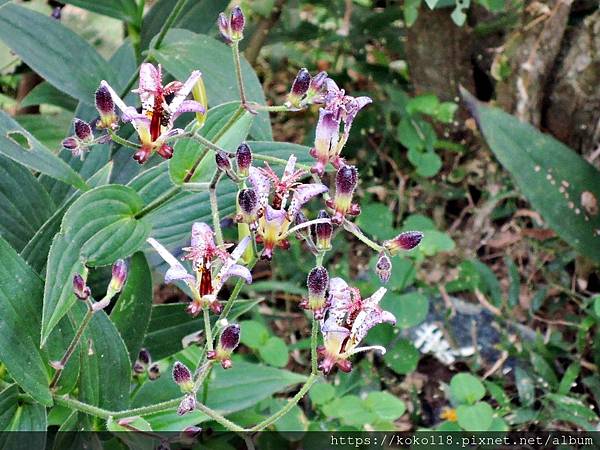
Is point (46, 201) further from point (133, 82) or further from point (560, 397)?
point (560, 397)

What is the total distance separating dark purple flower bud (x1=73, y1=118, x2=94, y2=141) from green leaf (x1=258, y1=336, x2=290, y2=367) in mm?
587

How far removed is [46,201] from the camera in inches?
43.1

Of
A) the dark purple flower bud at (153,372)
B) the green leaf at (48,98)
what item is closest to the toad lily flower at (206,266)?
the dark purple flower bud at (153,372)

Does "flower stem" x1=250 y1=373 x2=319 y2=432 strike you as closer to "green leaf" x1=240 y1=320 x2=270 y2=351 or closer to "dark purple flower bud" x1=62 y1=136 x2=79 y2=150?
"dark purple flower bud" x1=62 y1=136 x2=79 y2=150

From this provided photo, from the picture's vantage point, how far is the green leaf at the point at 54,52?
1242 mm

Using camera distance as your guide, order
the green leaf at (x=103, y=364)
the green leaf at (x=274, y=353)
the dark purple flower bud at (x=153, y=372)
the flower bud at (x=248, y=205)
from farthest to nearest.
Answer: the green leaf at (x=274, y=353)
the dark purple flower bud at (x=153, y=372)
the green leaf at (x=103, y=364)
the flower bud at (x=248, y=205)

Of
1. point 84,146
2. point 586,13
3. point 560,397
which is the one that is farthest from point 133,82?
point 586,13

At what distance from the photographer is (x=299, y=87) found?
32.7 inches

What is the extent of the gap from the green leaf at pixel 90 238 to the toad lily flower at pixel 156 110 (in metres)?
0.14

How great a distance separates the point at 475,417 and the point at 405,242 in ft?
1.78

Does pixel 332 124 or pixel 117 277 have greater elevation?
pixel 332 124

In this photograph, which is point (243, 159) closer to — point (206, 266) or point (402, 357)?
point (206, 266)

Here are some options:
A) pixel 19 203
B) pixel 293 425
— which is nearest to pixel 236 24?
pixel 19 203

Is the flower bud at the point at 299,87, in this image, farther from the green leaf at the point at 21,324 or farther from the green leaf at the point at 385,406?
the green leaf at the point at 385,406
